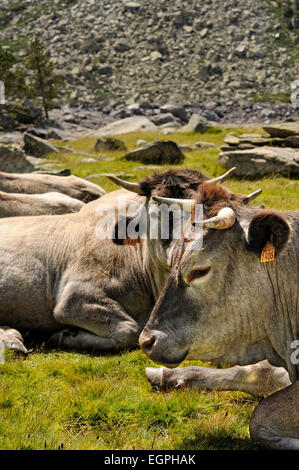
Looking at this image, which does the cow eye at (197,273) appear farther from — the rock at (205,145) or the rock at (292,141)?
the rock at (205,145)

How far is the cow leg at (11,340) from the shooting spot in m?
7.29

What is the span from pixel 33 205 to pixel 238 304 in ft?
24.2

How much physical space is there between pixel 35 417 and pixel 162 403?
1.27m

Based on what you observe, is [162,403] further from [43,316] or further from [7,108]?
[7,108]

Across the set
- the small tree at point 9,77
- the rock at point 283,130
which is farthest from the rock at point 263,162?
the small tree at point 9,77

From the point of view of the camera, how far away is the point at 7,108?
4966cm

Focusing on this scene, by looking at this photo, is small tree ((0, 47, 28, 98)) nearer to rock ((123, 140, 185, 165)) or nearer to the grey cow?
rock ((123, 140, 185, 165))

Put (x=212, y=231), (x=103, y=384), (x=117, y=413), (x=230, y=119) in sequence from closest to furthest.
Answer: (x=212, y=231), (x=117, y=413), (x=103, y=384), (x=230, y=119)

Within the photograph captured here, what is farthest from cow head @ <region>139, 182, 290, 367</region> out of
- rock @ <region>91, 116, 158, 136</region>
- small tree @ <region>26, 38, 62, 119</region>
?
small tree @ <region>26, 38, 62, 119</region>

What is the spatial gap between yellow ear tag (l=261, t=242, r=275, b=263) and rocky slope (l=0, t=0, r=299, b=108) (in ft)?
232

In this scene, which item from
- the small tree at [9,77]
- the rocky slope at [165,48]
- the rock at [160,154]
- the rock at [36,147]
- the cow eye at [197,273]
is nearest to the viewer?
the cow eye at [197,273]

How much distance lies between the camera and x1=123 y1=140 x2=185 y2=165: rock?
23.7 meters
